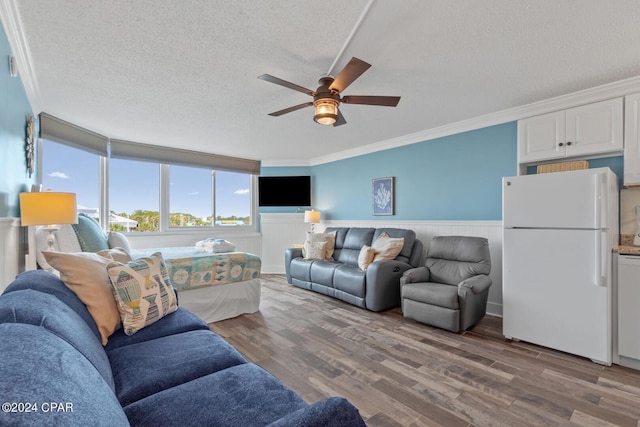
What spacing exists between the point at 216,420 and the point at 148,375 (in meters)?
0.50

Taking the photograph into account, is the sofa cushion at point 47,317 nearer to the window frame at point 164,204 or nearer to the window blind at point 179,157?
the window frame at point 164,204

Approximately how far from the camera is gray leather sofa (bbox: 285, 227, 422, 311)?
3.67 meters

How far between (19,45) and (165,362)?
7.75ft

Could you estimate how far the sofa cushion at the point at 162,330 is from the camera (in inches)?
64.8

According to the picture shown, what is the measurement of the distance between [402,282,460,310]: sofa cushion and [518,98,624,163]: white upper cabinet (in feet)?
5.55

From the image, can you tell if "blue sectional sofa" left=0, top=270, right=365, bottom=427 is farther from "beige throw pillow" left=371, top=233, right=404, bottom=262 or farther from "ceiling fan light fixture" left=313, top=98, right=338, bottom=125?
"beige throw pillow" left=371, top=233, right=404, bottom=262

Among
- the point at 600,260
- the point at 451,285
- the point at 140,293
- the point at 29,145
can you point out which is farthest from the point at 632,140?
the point at 29,145

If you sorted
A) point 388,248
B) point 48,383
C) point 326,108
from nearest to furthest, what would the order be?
point 48,383
point 326,108
point 388,248

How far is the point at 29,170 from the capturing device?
2730 mm

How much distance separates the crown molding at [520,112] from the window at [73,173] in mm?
4249

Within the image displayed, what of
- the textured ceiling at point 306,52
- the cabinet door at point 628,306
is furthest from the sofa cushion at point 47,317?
the cabinet door at point 628,306

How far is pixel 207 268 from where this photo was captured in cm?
337

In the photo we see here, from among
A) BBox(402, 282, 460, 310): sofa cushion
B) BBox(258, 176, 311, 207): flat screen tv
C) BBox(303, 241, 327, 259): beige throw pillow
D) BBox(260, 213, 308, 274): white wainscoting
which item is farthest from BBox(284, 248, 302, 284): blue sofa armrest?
BBox(402, 282, 460, 310): sofa cushion

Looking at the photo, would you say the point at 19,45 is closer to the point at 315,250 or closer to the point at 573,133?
the point at 315,250
